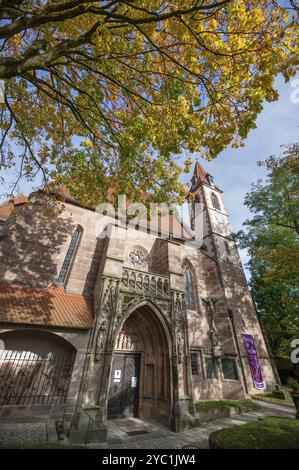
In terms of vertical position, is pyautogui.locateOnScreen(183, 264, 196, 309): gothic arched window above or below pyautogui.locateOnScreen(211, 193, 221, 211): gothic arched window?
below

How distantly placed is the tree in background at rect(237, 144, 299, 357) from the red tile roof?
9038mm

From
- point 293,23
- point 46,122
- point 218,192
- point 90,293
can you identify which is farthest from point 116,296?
point 218,192

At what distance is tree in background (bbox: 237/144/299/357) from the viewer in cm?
980

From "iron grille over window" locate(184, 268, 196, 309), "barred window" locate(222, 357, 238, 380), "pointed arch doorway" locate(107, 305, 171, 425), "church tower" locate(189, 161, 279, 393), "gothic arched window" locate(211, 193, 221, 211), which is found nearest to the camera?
"pointed arch doorway" locate(107, 305, 171, 425)

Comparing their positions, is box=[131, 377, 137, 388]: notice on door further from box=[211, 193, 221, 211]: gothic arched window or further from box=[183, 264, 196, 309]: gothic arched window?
box=[211, 193, 221, 211]: gothic arched window

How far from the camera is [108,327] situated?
7.95m

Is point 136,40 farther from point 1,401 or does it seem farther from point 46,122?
point 1,401

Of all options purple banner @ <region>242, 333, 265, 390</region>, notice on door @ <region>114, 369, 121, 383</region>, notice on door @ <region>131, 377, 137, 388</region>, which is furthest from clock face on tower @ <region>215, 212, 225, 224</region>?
notice on door @ <region>114, 369, 121, 383</region>

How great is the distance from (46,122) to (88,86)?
7.23ft

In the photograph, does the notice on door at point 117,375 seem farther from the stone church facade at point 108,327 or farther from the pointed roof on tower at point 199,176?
the pointed roof on tower at point 199,176

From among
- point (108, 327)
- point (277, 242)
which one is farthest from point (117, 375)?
point (277, 242)

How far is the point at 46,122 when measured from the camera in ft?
22.0

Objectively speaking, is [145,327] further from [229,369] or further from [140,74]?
[140,74]

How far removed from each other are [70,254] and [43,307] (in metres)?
3.42
